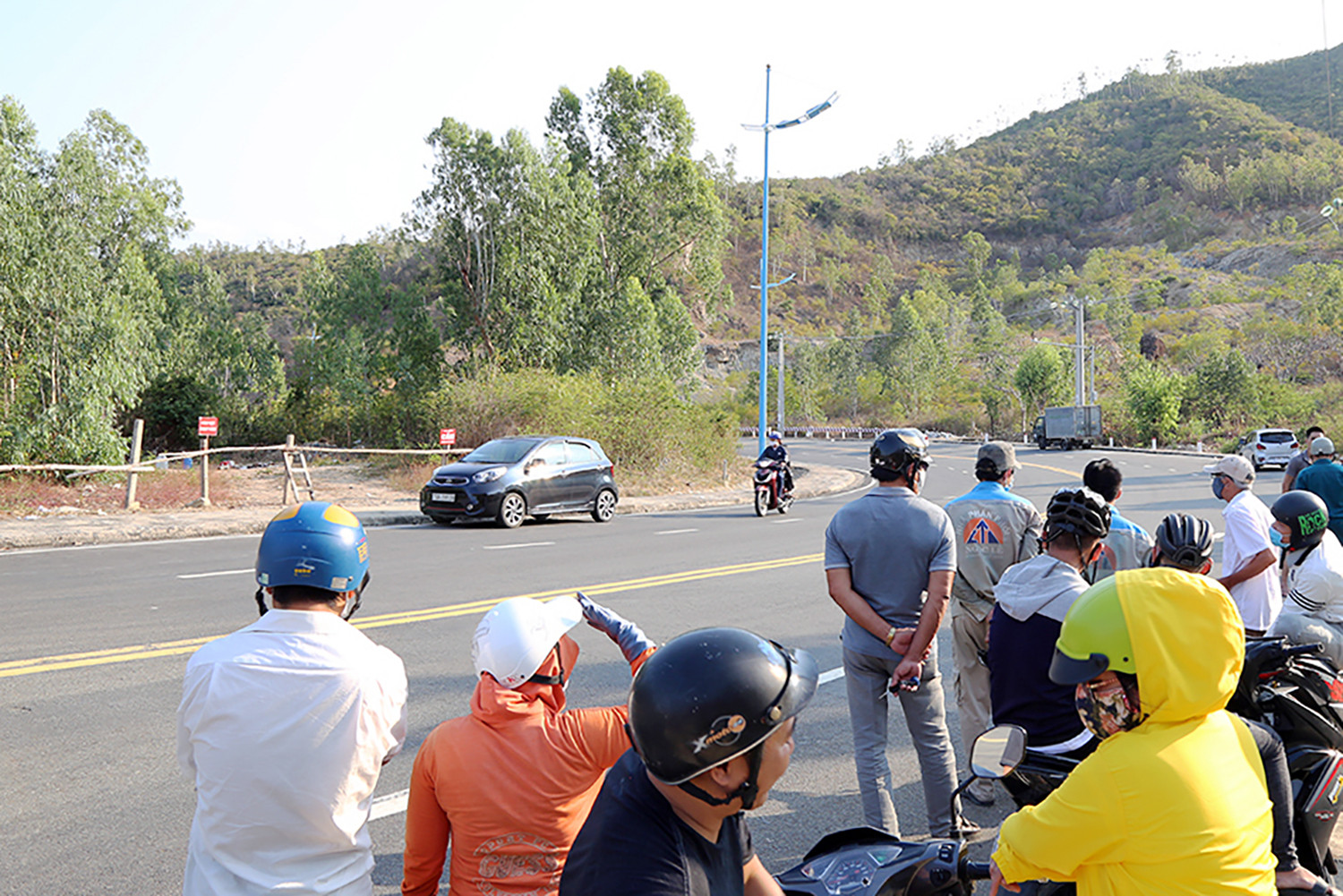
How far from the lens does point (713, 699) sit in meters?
1.64

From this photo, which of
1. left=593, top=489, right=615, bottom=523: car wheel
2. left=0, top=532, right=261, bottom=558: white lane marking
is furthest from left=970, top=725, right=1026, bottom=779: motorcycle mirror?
left=593, top=489, right=615, bottom=523: car wheel

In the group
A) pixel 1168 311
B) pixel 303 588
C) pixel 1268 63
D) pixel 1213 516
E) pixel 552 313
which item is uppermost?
pixel 1268 63

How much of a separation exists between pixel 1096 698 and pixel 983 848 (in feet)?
8.56

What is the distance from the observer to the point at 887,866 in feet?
7.40

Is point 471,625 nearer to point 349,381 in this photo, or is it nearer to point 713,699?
point 713,699

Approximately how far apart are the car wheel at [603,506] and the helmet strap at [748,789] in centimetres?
1757

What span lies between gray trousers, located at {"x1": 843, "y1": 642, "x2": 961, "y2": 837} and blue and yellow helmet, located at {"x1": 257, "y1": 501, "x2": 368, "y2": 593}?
2.30m

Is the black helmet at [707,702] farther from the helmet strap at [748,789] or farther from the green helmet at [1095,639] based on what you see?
the green helmet at [1095,639]

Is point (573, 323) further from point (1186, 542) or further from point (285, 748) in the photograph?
point (285, 748)

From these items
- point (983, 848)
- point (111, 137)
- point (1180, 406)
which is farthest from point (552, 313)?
point (1180, 406)

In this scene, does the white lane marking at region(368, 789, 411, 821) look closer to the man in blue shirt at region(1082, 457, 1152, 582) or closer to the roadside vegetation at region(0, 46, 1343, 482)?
the man in blue shirt at region(1082, 457, 1152, 582)

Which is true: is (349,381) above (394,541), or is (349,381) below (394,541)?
above

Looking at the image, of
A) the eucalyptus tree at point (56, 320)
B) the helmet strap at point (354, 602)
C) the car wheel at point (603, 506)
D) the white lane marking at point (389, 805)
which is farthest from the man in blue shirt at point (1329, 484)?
the eucalyptus tree at point (56, 320)

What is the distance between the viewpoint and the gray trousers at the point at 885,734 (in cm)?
396
